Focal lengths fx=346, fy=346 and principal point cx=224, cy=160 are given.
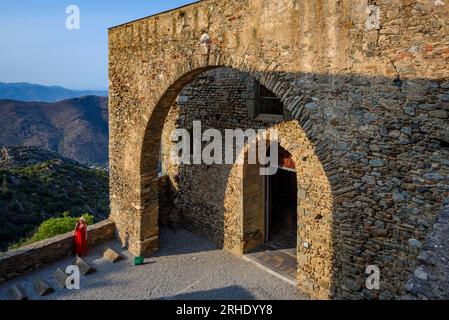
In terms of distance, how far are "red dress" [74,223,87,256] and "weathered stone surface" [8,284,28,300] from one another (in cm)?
148

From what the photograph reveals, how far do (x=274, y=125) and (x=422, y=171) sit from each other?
11.2 feet

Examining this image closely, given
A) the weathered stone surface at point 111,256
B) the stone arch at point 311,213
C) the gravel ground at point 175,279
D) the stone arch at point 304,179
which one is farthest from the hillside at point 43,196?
the stone arch at point 311,213

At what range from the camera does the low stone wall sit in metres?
6.88

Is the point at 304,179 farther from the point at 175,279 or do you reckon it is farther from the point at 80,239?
the point at 80,239

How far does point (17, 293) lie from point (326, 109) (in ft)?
20.3

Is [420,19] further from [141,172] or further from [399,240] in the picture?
[141,172]

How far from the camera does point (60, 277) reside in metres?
6.79

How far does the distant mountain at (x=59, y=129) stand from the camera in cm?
5125

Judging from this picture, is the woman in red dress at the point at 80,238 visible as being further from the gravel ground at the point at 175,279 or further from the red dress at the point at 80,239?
the gravel ground at the point at 175,279

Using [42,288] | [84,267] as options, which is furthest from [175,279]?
[42,288]

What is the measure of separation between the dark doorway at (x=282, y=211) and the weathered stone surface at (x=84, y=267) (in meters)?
3.93

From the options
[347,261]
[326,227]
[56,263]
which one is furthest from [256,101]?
[56,263]

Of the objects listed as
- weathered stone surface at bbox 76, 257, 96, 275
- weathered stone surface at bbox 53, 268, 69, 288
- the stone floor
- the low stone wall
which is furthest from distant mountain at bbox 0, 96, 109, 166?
the stone floor

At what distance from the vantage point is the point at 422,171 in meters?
3.63
